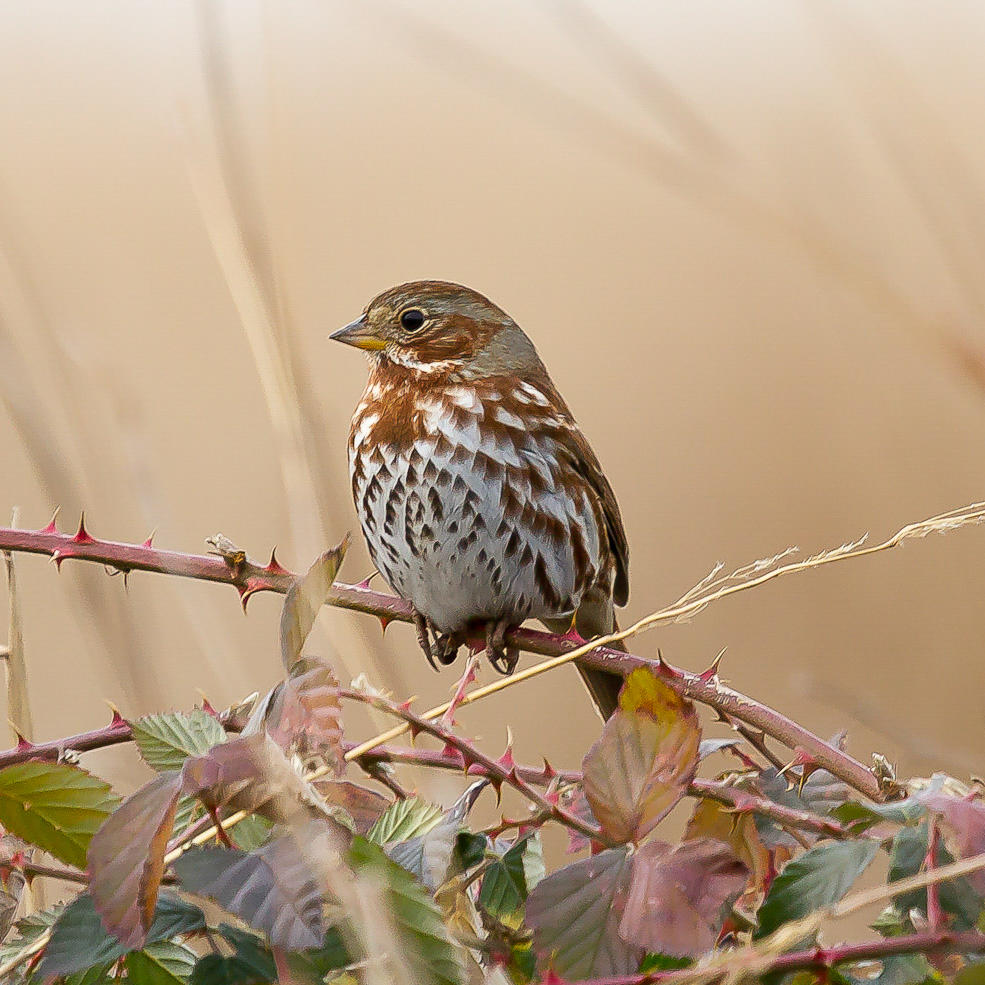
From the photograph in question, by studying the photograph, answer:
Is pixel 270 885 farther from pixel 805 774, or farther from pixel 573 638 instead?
pixel 573 638

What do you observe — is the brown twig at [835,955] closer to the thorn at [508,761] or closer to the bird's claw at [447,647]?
the thorn at [508,761]

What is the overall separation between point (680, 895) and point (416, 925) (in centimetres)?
15

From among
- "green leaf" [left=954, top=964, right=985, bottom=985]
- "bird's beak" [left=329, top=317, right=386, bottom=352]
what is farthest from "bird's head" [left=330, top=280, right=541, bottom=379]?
"green leaf" [left=954, top=964, right=985, bottom=985]

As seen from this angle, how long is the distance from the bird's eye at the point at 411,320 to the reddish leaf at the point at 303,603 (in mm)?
1889

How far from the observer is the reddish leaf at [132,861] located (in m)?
0.71

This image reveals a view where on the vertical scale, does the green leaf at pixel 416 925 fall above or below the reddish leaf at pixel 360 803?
below

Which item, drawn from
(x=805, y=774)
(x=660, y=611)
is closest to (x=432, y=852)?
(x=805, y=774)

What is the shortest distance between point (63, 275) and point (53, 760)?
275cm

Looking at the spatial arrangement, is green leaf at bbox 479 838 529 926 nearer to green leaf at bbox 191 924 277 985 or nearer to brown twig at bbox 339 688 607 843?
brown twig at bbox 339 688 607 843

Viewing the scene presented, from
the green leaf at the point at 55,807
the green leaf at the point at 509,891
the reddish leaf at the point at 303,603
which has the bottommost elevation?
the green leaf at the point at 509,891

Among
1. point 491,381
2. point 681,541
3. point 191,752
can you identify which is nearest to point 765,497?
point 681,541

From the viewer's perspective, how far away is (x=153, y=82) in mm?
1516

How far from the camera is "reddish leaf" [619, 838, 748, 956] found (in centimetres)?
72

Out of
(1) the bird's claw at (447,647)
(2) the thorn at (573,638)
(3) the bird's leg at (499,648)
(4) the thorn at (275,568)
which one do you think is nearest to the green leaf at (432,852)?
(4) the thorn at (275,568)
